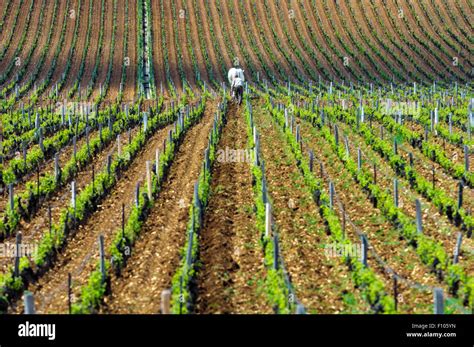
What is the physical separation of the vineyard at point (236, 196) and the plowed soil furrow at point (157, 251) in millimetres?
56

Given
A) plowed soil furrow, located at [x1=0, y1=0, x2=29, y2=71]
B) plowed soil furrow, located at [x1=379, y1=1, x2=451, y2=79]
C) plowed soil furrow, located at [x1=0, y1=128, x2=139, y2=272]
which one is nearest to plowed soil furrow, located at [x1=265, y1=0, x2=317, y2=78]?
plowed soil furrow, located at [x1=379, y1=1, x2=451, y2=79]

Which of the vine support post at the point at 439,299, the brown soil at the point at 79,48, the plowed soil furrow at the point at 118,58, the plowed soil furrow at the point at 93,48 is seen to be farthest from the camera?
the plowed soil furrow at the point at 93,48

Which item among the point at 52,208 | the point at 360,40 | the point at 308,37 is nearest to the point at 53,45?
the point at 308,37

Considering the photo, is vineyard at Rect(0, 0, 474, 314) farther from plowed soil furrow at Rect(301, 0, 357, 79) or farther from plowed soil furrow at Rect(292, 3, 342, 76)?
plowed soil furrow at Rect(292, 3, 342, 76)

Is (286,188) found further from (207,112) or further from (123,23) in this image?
(123,23)

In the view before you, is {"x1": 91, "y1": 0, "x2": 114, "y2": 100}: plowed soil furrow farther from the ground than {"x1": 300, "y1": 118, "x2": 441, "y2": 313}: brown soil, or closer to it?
farther from the ground

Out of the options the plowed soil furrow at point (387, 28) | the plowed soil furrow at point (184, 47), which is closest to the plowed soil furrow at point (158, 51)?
the plowed soil furrow at point (184, 47)

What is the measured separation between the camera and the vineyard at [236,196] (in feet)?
48.0

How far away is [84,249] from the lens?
1739cm

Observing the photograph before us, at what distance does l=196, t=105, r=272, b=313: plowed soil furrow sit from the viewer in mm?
14258

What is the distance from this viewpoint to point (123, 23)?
2756 inches

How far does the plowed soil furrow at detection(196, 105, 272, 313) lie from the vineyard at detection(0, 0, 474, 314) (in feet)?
0.18

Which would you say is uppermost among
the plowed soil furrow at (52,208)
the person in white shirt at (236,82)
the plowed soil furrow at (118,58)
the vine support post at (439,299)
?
the plowed soil furrow at (118,58)

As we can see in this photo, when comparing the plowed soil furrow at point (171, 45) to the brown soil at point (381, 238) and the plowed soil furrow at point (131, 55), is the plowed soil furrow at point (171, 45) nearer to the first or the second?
the plowed soil furrow at point (131, 55)
